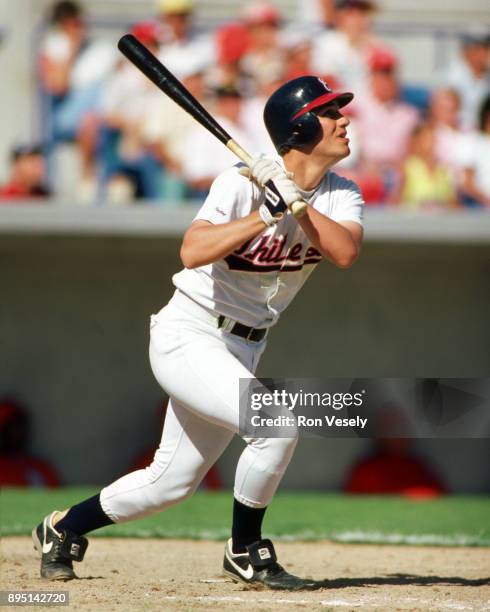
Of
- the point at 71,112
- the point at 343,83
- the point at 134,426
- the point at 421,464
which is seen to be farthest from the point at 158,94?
the point at 421,464

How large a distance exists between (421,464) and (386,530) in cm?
210

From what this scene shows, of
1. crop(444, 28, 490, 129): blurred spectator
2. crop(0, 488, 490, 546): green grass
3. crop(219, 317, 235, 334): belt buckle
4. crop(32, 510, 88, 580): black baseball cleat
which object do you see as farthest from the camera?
crop(444, 28, 490, 129): blurred spectator

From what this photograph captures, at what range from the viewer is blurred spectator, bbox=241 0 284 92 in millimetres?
7977

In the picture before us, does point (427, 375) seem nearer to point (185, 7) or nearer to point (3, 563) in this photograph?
point (185, 7)

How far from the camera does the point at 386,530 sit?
5836 mm

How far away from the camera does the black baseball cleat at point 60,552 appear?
3.95m

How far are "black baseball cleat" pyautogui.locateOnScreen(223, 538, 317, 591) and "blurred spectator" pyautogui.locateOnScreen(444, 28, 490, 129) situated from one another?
16.6 feet

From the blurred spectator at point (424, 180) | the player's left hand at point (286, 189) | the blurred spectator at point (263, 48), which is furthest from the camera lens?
the blurred spectator at point (263, 48)

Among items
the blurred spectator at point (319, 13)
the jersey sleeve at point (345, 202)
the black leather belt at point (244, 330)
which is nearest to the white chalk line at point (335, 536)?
the black leather belt at point (244, 330)

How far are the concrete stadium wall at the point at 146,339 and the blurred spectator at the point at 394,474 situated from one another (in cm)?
12

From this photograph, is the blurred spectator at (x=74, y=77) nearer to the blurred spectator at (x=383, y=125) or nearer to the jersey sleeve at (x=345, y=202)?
the blurred spectator at (x=383, y=125)

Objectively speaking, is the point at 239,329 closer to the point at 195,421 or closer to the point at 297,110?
the point at 195,421

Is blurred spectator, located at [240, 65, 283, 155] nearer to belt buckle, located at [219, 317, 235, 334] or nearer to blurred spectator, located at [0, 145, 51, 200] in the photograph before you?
blurred spectator, located at [0, 145, 51, 200]

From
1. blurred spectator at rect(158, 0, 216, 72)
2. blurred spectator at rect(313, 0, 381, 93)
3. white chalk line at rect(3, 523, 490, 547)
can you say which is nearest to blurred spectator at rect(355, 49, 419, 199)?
blurred spectator at rect(313, 0, 381, 93)
